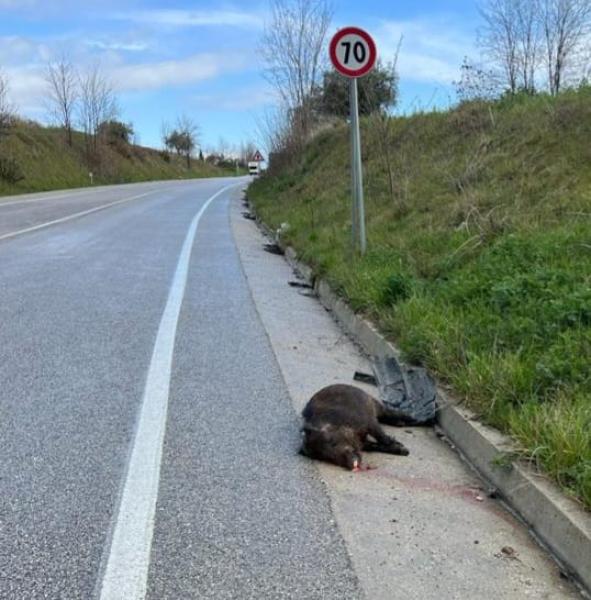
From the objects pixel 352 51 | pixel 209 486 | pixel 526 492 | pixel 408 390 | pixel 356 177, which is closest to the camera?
pixel 526 492

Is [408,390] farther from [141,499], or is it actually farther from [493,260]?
[493,260]

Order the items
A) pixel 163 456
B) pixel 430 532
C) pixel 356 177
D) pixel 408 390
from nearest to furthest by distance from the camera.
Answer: pixel 430 532
pixel 163 456
pixel 408 390
pixel 356 177

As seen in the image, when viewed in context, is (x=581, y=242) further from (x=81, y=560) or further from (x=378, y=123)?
(x=378, y=123)

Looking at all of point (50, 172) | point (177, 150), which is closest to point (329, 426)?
point (50, 172)

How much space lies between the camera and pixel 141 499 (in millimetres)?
3195

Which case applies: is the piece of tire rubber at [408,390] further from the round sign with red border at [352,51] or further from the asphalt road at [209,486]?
the round sign with red border at [352,51]

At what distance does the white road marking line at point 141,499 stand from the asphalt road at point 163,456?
36mm

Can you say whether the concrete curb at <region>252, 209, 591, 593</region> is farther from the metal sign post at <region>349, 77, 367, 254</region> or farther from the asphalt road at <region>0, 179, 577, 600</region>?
the metal sign post at <region>349, 77, 367, 254</region>

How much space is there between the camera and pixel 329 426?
12.6 feet

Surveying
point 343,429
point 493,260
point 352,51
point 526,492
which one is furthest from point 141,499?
point 352,51

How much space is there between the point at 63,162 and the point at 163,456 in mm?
48936

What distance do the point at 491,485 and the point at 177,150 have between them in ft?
277

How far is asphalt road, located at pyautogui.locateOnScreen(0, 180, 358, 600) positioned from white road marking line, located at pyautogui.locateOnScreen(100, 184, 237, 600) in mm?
36

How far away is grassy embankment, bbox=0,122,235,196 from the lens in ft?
134
